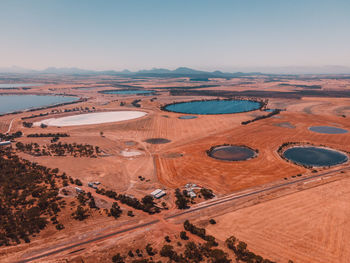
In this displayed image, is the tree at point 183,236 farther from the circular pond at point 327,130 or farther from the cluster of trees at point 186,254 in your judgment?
the circular pond at point 327,130

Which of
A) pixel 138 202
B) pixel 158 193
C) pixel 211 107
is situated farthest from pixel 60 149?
pixel 211 107

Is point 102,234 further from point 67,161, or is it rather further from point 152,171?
point 67,161

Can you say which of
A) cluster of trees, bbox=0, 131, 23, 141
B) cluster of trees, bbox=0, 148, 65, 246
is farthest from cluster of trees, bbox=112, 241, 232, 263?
cluster of trees, bbox=0, 131, 23, 141

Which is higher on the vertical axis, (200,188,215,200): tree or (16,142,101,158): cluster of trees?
(16,142,101,158): cluster of trees

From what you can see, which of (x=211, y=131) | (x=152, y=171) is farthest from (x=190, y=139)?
(x=152, y=171)

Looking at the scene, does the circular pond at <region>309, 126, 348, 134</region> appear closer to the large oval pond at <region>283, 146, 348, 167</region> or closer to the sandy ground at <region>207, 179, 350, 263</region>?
the large oval pond at <region>283, 146, 348, 167</region>
